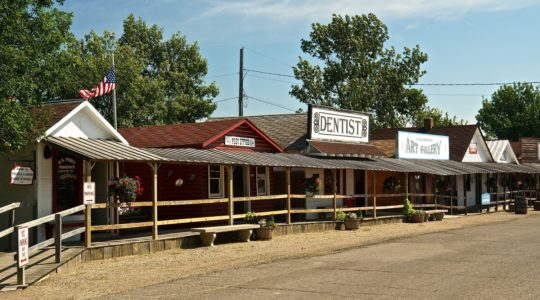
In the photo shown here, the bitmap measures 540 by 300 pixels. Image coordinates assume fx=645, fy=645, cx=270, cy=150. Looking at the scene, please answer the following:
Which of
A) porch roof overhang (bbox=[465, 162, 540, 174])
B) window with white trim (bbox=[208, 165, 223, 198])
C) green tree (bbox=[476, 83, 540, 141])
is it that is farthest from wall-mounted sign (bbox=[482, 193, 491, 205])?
green tree (bbox=[476, 83, 540, 141])

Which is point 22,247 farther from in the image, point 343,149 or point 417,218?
point 417,218

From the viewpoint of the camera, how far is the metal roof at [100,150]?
610 inches

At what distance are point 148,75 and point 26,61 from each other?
36684 millimetres

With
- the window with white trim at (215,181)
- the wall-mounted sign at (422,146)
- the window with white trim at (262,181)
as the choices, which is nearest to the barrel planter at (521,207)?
the wall-mounted sign at (422,146)

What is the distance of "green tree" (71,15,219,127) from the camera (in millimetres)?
41844

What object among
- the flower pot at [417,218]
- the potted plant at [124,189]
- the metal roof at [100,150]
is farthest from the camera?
the flower pot at [417,218]

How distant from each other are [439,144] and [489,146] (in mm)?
9183

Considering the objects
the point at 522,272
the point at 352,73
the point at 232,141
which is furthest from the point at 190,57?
the point at 522,272

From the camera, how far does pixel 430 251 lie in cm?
1606

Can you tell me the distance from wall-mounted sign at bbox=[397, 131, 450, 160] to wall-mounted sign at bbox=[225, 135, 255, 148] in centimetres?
1089

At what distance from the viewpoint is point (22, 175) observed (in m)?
16.2

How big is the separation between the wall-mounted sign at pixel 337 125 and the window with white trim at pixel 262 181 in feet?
10.0

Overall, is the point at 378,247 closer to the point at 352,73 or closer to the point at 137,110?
the point at 137,110

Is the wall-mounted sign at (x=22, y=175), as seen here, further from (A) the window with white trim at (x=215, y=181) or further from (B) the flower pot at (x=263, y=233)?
(A) the window with white trim at (x=215, y=181)
